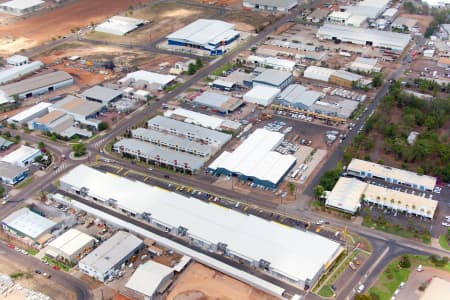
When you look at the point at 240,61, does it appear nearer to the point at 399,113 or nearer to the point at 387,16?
the point at 399,113

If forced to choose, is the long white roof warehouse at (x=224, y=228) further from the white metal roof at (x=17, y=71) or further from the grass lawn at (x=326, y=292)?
the white metal roof at (x=17, y=71)

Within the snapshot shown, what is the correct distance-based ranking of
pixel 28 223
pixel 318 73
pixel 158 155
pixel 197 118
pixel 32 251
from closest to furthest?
pixel 32 251 < pixel 28 223 < pixel 158 155 < pixel 197 118 < pixel 318 73

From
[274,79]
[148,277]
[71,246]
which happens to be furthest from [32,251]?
[274,79]

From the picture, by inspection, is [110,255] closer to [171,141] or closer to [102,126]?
[171,141]

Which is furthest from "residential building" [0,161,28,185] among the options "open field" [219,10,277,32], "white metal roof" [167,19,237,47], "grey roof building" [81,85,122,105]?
"open field" [219,10,277,32]

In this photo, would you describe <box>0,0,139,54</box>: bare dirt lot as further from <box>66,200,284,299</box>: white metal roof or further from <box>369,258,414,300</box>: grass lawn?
<box>369,258,414,300</box>: grass lawn
